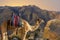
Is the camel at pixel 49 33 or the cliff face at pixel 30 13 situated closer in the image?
the camel at pixel 49 33

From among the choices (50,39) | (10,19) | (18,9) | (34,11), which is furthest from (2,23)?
(50,39)

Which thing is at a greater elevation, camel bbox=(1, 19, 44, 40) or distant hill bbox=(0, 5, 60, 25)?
distant hill bbox=(0, 5, 60, 25)

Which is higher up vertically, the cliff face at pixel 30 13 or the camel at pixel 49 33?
the cliff face at pixel 30 13

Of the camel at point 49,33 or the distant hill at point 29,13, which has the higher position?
the distant hill at point 29,13

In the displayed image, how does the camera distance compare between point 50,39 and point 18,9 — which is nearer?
point 50,39

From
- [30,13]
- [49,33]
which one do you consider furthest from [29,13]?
[49,33]

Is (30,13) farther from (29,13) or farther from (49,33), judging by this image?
(49,33)

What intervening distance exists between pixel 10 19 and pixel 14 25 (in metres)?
0.09

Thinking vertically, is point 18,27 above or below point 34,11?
below

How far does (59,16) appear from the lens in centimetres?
191

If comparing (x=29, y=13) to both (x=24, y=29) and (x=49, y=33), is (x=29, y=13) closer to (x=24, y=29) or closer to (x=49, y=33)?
(x=24, y=29)

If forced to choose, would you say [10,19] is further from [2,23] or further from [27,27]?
[27,27]

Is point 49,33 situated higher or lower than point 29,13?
lower

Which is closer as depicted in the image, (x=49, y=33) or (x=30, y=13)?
(x=49, y=33)
